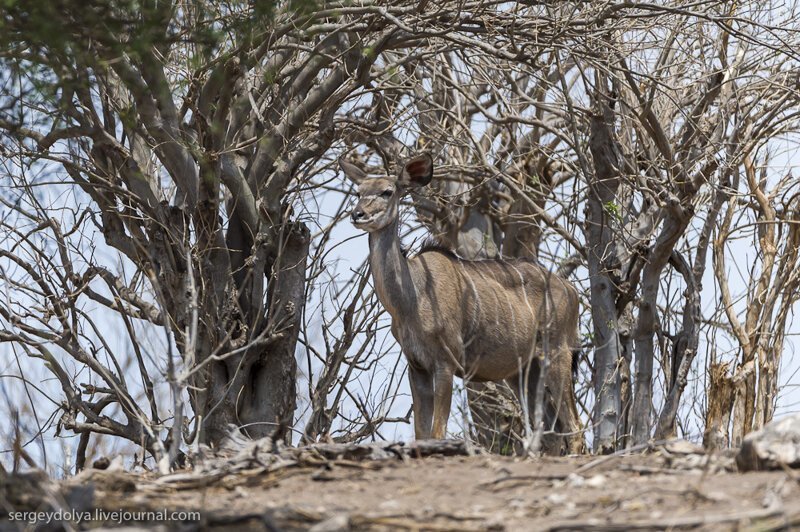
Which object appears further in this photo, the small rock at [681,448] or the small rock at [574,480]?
the small rock at [681,448]

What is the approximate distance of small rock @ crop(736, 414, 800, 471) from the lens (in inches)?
213

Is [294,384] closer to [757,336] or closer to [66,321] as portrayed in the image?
[66,321]

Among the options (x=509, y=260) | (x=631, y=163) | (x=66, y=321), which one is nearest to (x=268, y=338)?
(x=66, y=321)

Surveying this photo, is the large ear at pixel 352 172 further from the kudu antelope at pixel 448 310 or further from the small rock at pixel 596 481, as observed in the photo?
the small rock at pixel 596 481

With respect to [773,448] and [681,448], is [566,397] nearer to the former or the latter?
[681,448]

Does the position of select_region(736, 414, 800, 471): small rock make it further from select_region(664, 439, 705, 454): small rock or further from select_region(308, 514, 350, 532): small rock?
select_region(308, 514, 350, 532): small rock

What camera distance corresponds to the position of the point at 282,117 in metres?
9.31

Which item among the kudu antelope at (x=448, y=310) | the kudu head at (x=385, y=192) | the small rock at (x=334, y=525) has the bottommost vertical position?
the small rock at (x=334, y=525)

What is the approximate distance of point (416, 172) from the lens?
955 centimetres

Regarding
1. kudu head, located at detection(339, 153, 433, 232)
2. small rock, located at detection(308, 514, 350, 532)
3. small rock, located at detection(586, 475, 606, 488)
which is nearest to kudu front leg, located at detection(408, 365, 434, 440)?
kudu head, located at detection(339, 153, 433, 232)

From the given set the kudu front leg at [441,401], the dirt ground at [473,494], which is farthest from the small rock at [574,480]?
the kudu front leg at [441,401]

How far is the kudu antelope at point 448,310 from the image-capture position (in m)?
9.35

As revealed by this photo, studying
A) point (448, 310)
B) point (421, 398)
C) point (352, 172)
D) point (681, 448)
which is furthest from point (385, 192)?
point (681, 448)

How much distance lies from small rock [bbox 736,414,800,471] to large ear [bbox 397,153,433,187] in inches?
175
